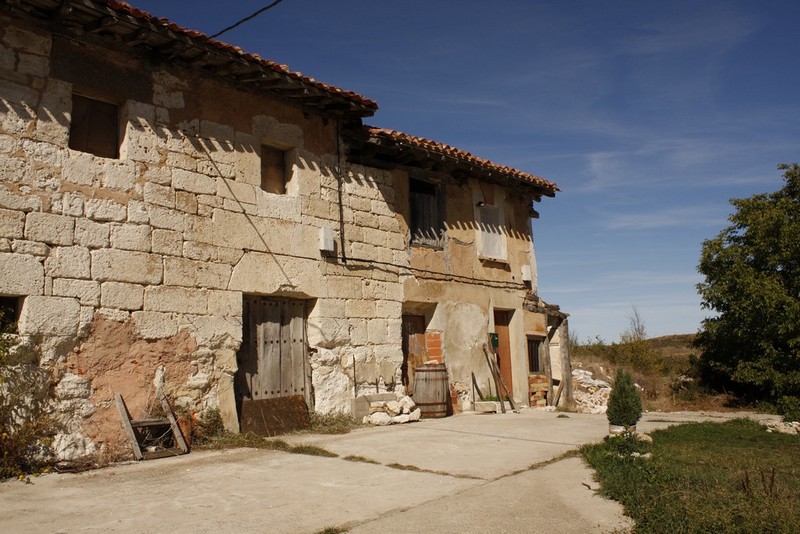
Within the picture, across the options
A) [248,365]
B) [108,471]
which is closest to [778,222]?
[248,365]

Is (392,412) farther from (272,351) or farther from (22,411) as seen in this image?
(22,411)

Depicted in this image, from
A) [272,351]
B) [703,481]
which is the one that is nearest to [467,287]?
[272,351]

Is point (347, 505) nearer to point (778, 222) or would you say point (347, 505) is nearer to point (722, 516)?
point (722, 516)

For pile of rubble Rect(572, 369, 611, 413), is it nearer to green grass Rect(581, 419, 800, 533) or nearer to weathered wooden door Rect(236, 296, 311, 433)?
green grass Rect(581, 419, 800, 533)

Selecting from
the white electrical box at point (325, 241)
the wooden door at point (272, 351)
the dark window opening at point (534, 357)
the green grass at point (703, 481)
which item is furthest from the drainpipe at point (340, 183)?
the dark window opening at point (534, 357)

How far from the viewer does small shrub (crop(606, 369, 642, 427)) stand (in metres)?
6.64

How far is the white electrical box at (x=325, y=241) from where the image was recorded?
9312 millimetres

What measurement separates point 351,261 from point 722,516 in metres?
6.79

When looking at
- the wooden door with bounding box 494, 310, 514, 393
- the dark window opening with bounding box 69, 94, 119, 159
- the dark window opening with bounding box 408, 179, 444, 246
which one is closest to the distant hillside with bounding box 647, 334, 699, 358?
the wooden door with bounding box 494, 310, 514, 393

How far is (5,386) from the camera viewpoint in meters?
6.04

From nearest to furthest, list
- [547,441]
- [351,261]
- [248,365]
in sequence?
[547,441], [248,365], [351,261]

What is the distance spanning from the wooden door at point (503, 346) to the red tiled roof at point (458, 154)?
2.79 meters

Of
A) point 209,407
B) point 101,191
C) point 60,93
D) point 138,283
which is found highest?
point 60,93

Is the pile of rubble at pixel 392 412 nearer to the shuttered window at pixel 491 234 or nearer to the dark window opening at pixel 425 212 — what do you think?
the dark window opening at pixel 425 212
